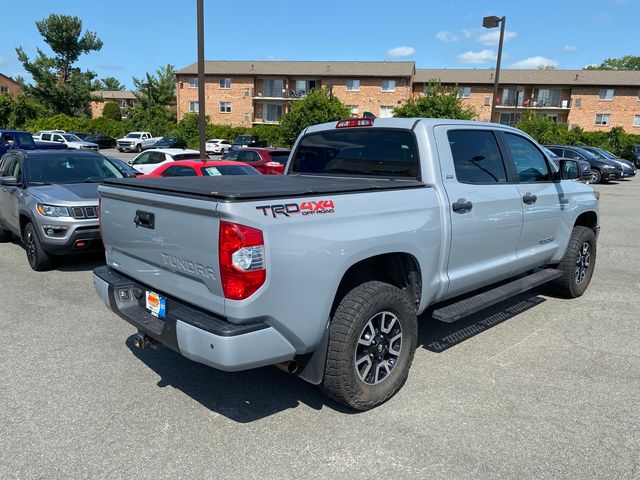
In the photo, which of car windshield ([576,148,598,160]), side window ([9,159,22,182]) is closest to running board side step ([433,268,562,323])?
side window ([9,159,22,182])

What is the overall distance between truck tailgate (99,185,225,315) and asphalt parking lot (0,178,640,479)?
0.86 metres

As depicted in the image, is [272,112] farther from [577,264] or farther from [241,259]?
[241,259]

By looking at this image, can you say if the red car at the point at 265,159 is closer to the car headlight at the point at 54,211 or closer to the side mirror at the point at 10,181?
the side mirror at the point at 10,181

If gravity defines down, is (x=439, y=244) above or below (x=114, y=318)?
above

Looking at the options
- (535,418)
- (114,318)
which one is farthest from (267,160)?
(535,418)

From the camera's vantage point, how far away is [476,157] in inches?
169

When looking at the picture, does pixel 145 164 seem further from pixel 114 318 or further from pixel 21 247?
pixel 114 318

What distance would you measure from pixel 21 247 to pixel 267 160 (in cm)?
926

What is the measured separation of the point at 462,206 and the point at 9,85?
106 metres

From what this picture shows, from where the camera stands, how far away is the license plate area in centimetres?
310

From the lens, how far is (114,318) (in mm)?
4957

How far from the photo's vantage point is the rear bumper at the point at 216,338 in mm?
2619

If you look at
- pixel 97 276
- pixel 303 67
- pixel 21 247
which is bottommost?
pixel 21 247

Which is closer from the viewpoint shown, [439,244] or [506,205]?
[439,244]
